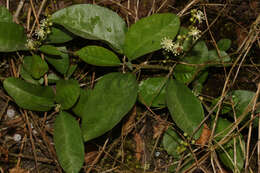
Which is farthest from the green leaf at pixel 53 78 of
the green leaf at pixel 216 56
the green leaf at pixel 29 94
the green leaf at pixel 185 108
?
the green leaf at pixel 216 56

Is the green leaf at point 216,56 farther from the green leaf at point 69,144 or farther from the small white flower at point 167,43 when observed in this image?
the green leaf at point 69,144

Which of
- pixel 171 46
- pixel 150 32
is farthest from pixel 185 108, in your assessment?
pixel 150 32

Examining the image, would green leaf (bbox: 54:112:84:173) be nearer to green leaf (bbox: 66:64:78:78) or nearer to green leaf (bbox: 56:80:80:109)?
green leaf (bbox: 56:80:80:109)

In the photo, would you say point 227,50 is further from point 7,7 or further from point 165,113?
point 7,7

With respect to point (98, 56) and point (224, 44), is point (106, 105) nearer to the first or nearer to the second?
point (98, 56)

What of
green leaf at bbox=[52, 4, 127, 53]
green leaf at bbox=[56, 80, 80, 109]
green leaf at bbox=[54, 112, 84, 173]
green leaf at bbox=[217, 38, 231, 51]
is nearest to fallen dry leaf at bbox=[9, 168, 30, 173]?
green leaf at bbox=[54, 112, 84, 173]

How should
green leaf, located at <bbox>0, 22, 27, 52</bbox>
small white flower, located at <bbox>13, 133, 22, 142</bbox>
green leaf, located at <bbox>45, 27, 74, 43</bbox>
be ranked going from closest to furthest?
green leaf, located at <bbox>0, 22, 27, 52</bbox>
green leaf, located at <bbox>45, 27, 74, 43</bbox>
small white flower, located at <bbox>13, 133, 22, 142</bbox>

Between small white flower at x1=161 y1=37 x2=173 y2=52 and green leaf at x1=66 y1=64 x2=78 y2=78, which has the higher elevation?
small white flower at x1=161 y1=37 x2=173 y2=52

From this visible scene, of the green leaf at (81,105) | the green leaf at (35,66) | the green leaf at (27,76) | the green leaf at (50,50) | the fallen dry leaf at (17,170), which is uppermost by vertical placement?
the green leaf at (50,50)
